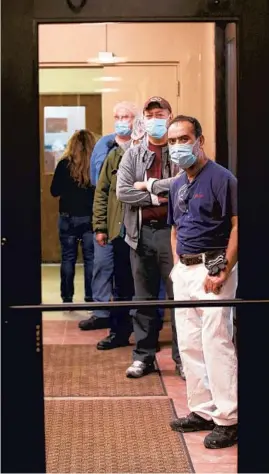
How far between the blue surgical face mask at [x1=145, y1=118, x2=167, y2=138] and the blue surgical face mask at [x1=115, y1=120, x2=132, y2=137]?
0.28 feet

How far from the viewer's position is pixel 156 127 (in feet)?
11.7

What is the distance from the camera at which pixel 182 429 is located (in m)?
4.02

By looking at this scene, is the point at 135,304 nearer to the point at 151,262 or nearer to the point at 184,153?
the point at 184,153

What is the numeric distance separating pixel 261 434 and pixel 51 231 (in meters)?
1.07

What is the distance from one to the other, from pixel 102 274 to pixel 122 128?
69cm

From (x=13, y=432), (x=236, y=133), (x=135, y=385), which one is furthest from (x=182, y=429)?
(x=236, y=133)

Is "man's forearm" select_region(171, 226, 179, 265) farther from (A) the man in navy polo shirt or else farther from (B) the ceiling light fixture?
(B) the ceiling light fixture

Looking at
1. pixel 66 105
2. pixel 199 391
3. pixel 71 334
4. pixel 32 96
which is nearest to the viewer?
pixel 32 96

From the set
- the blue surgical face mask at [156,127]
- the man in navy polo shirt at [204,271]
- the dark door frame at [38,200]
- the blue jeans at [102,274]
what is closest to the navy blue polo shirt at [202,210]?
the man in navy polo shirt at [204,271]

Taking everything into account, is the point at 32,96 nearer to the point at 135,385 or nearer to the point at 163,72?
the point at 163,72

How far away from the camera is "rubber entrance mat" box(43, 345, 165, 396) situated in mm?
4691

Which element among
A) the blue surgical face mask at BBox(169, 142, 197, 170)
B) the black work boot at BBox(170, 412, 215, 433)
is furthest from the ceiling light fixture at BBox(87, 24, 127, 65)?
the black work boot at BBox(170, 412, 215, 433)

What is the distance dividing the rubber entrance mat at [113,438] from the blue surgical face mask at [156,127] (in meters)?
1.39

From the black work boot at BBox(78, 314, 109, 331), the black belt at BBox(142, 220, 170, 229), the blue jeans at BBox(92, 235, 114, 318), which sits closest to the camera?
the blue jeans at BBox(92, 235, 114, 318)
